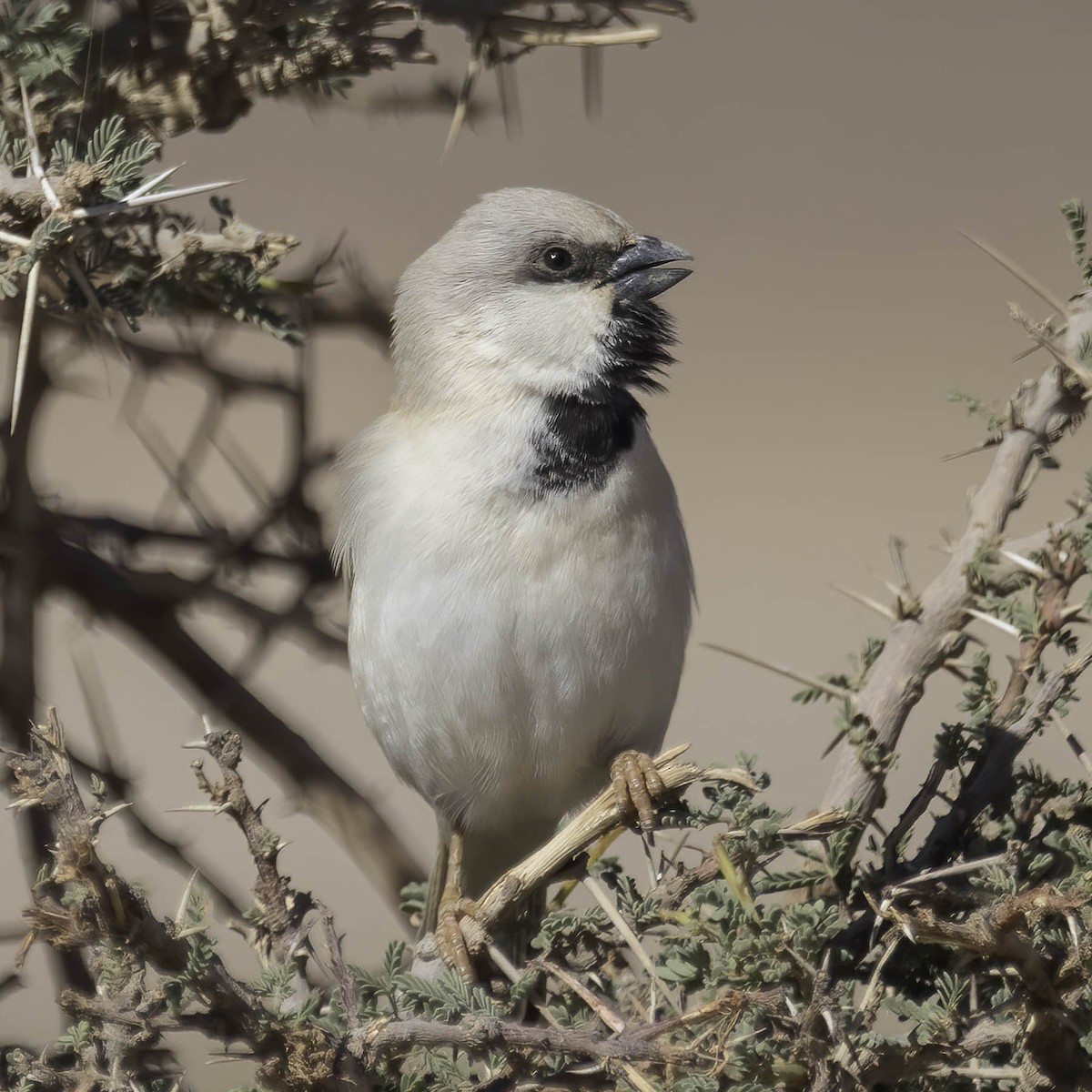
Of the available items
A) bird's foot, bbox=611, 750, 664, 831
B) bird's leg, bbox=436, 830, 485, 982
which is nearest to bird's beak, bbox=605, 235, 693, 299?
bird's foot, bbox=611, 750, 664, 831

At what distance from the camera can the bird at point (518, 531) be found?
316 centimetres

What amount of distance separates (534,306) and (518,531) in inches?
25.0

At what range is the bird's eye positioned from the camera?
353cm

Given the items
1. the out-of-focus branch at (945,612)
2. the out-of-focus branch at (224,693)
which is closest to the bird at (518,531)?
the out-of-focus branch at (224,693)

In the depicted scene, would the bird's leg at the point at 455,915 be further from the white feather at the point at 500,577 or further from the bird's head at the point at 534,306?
the bird's head at the point at 534,306

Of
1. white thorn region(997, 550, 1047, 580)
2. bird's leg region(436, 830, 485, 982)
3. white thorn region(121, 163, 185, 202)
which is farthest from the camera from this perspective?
bird's leg region(436, 830, 485, 982)

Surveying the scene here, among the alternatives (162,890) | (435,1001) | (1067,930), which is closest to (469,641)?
(435,1001)

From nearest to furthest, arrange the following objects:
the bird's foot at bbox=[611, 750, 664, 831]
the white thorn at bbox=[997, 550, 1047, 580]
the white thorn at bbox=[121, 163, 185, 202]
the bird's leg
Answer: the white thorn at bbox=[121, 163, 185, 202]
the white thorn at bbox=[997, 550, 1047, 580]
the bird's foot at bbox=[611, 750, 664, 831]
the bird's leg

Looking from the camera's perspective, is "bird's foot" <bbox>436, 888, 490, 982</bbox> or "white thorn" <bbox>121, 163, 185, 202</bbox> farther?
"bird's foot" <bbox>436, 888, 490, 982</bbox>

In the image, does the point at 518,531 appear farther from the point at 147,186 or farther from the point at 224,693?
the point at 147,186

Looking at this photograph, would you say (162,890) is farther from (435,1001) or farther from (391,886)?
(435,1001)

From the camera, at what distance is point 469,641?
3.19 metres

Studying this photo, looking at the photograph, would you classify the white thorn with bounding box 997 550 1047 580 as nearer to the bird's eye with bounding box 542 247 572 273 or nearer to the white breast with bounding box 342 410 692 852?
the white breast with bounding box 342 410 692 852

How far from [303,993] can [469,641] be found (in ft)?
3.71
